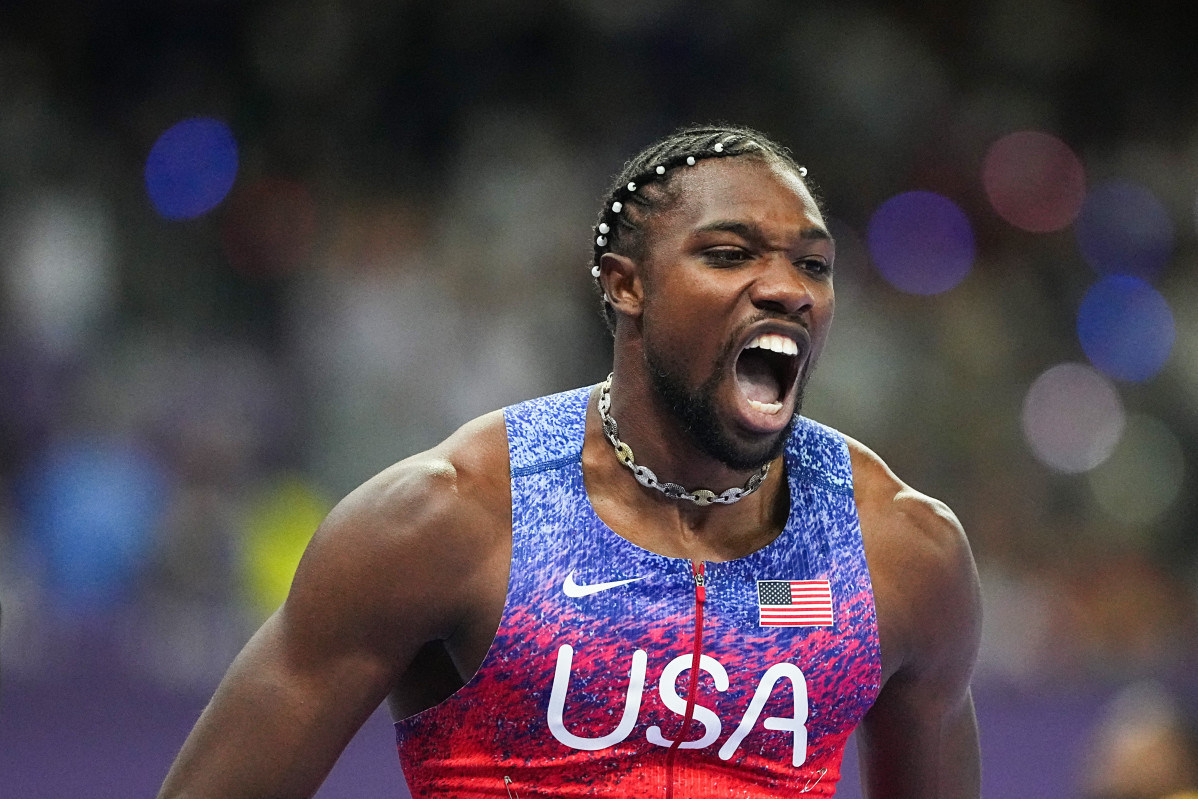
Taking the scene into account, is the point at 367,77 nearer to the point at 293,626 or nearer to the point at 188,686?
the point at 188,686

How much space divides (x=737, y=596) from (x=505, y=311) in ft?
15.2

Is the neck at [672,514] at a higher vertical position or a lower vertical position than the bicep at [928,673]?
higher


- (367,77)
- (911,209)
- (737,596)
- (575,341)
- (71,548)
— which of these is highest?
(367,77)

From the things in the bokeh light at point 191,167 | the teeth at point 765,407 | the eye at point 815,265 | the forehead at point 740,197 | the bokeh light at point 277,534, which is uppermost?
the bokeh light at point 191,167

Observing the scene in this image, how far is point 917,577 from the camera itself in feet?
7.29

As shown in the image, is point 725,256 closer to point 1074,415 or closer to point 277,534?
point 277,534

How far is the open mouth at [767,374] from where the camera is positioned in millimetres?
2135

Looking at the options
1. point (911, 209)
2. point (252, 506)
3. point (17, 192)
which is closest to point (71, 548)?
point (252, 506)

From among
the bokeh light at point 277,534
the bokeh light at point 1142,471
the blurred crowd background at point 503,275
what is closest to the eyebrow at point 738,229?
the blurred crowd background at point 503,275

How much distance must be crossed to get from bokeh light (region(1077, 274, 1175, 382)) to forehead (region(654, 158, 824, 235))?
5.67 metres

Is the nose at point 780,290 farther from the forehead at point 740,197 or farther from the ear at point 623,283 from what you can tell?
the ear at point 623,283

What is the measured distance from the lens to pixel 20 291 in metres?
6.12

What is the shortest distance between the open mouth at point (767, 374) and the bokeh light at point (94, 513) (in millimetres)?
3993

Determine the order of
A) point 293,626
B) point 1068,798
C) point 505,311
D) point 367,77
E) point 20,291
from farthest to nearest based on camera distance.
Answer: point 367,77 < point 505,311 < point 20,291 < point 1068,798 < point 293,626
